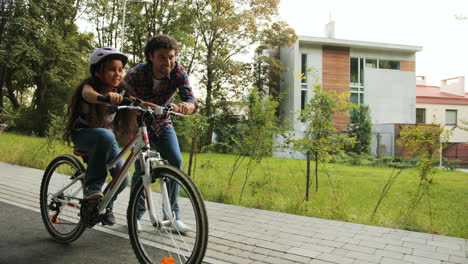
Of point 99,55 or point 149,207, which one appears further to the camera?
point 99,55

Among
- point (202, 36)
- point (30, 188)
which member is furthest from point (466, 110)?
point (30, 188)

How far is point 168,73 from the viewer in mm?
3760

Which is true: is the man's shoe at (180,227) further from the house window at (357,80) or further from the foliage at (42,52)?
the house window at (357,80)

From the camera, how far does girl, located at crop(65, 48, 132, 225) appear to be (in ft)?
11.0

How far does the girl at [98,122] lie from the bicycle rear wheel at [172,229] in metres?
0.50

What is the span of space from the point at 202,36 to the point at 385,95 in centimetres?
1494

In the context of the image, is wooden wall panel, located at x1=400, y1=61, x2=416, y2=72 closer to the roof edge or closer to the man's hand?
the roof edge

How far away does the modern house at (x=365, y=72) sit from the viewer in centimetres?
2962

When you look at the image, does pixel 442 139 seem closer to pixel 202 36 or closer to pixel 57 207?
pixel 57 207

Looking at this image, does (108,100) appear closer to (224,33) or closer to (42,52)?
(224,33)

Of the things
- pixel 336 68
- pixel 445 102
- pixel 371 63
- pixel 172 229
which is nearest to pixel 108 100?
pixel 172 229

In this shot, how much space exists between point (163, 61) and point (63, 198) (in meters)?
1.63

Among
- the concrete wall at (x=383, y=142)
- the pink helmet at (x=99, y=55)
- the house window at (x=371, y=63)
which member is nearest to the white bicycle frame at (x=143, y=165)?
the pink helmet at (x=99, y=55)

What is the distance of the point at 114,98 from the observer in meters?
2.86
